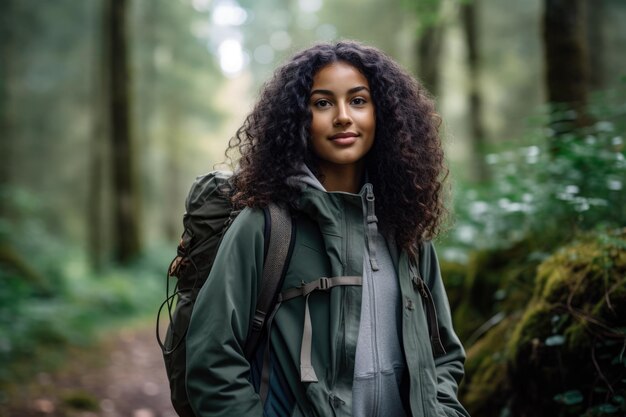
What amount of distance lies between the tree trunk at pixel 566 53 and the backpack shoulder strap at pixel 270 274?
14.7 feet

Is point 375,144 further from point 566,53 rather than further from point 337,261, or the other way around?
point 566,53

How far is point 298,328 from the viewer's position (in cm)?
230

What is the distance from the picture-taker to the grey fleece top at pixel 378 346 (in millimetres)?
2344

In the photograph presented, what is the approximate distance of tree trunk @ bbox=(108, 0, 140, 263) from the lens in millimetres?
14297

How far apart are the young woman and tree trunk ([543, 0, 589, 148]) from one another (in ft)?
12.3

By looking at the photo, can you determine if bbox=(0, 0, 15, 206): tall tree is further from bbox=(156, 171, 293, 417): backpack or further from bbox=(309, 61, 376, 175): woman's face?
bbox=(309, 61, 376, 175): woman's face

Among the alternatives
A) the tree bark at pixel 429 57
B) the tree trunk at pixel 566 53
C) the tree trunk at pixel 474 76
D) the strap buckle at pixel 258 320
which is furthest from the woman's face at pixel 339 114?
the tree trunk at pixel 474 76

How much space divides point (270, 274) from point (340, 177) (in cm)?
69

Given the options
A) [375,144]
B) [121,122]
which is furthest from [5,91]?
[375,144]

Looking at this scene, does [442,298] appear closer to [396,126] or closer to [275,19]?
[396,126]

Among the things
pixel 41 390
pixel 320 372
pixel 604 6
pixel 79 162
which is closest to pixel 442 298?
pixel 320 372

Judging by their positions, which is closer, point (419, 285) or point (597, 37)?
point (419, 285)

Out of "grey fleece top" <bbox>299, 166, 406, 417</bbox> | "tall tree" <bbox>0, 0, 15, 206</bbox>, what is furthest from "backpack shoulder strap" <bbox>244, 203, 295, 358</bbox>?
"tall tree" <bbox>0, 0, 15, 206</bbox>

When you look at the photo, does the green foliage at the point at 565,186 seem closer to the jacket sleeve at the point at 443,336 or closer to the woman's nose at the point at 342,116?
the jacket sleeve at the point at 443,336
